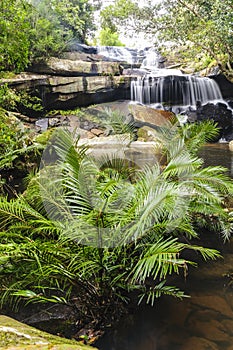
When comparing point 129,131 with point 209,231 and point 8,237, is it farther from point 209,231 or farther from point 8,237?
point 8,237

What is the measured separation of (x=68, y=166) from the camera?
246 cm

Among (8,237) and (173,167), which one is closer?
(8,237)

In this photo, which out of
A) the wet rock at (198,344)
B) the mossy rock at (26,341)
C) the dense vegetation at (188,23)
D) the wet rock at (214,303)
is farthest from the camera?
the dense vegetation at (188,23)

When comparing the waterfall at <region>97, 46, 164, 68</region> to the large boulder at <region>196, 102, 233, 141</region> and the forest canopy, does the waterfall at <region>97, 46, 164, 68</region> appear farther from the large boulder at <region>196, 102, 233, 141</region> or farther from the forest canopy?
Answer: the large boulder at <region>196, 102, 233, 141</region>

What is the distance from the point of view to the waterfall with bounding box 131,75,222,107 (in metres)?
13.8

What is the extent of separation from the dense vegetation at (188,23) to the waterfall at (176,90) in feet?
4.29

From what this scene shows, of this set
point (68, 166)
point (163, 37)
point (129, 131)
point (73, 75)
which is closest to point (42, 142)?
point (129, 131)

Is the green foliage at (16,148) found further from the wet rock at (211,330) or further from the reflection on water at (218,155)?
the reflection on water at (218,155)

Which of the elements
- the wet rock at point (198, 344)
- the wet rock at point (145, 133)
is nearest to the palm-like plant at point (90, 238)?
the wet rock at point (198, 344)

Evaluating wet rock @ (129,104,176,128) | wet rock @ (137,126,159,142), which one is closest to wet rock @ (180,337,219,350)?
wet rock @ (137,126,159,142)

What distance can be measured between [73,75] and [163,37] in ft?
14.3

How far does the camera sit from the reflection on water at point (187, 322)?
6.91ft

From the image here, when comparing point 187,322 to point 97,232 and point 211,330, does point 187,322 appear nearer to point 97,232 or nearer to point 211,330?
point 211,330

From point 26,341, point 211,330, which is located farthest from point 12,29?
point 211,330
